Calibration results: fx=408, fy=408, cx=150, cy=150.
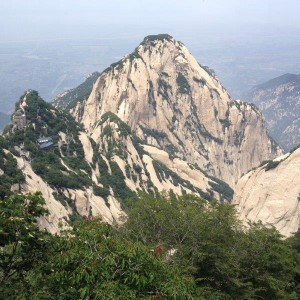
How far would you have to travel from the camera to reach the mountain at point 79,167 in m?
51.8

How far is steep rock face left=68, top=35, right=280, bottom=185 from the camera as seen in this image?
137m

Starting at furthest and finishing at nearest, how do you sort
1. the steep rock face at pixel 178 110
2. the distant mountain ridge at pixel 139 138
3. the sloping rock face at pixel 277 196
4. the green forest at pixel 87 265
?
the steep rock face at pixel 178 110 → the distant mountain ridge at pixel 139 138 → the sloping rock face at pixel 277 196 → the green forest at pixel 87 265

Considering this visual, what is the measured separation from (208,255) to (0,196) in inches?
918

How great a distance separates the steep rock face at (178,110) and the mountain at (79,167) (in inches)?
1069

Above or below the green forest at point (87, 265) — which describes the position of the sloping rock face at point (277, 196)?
below

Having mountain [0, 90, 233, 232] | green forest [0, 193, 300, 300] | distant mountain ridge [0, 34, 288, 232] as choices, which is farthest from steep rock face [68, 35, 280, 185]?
green forest [0, 193, 300, 300]

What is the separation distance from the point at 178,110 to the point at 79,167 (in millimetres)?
79359

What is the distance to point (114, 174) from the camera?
81.6 meters

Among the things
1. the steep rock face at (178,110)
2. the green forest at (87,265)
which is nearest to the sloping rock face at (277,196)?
the green forest at (87,265)

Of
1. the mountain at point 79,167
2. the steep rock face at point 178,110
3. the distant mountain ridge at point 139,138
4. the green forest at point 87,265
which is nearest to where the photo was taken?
the green forest at point 87,265

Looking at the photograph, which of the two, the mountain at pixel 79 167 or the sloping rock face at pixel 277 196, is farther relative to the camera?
the sloping rock face at pixel 277 196

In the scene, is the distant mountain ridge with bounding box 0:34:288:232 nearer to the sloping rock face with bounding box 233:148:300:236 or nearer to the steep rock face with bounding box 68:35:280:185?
the steep rock face with bounding box 68:35:280:185

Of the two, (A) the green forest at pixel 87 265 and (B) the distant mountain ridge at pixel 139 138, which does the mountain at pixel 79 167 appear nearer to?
(B) the distant mountain ridge at pixel 139 138

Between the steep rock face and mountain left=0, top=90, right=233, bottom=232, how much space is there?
27.1 metres
